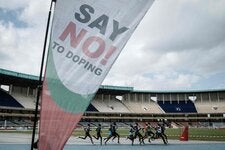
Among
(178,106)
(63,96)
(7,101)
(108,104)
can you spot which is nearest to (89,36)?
(63,96)

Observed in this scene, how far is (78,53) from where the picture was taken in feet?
15.0

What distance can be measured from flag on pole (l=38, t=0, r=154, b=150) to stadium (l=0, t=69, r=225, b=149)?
198 feet

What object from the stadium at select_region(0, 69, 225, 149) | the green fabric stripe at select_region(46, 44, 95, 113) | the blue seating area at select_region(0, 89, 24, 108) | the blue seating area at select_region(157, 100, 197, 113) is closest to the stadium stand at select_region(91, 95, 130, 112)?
the stadium at select_region(0, 69, 225, 149)

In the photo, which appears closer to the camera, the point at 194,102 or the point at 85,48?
the point at 85,48

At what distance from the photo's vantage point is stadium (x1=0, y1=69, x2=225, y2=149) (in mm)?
67625

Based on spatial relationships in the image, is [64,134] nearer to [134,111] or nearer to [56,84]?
[56,84]

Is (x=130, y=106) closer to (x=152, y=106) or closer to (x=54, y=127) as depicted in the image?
(x=152, y=106)

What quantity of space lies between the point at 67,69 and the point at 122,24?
1.19 metres

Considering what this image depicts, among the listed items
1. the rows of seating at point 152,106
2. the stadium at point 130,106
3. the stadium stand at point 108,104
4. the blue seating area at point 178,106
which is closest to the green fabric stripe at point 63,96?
the stadium at point 130,106

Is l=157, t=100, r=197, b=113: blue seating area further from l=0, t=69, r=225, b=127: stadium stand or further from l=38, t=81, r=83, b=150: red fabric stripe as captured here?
l=38, t=81, r=83, b=150: red fabric stripe

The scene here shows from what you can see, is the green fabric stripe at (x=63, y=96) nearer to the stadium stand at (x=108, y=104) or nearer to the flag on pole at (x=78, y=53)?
the flag on pole at (x=78, y=53)

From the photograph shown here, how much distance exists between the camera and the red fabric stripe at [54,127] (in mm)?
4348

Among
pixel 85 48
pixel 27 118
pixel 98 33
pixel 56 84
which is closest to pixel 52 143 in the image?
pixel 56 84

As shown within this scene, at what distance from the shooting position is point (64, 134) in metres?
4.35
